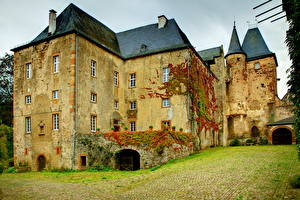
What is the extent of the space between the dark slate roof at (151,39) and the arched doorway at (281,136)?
1598 centimetres

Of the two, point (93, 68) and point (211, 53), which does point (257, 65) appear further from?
point (93, 68)

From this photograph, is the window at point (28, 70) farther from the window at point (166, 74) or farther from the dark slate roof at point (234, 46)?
the dark slate roof at point (234, 46)

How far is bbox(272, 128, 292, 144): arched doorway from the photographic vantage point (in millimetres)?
33094

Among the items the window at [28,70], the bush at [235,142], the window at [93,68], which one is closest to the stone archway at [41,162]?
the window at [28,70]

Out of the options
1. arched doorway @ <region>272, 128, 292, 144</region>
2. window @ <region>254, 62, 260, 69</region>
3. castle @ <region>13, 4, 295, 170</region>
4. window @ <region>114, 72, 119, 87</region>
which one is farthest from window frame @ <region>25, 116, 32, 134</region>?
window @ <region>254, 62, 260, 69</region>

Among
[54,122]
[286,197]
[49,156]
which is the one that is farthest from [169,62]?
[286,197]

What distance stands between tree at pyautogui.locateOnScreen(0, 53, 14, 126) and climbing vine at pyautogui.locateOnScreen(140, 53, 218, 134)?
20.3 meters

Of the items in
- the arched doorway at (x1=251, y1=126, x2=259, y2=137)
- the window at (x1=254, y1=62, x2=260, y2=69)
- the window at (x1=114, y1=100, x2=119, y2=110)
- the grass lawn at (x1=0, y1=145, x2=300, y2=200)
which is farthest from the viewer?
the window at (x1=254, y1=62, x2=260, y2=69)

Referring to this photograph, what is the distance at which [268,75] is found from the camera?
3731 cm

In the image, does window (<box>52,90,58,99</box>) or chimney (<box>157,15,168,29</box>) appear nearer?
window (<box>52,90,58,99</box>)

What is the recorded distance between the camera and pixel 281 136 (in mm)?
33656

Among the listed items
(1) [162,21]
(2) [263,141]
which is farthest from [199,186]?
(2) [263,141]

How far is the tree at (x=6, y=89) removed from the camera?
3588 centimetres

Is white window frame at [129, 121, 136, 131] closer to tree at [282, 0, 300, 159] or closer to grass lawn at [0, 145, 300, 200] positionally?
grass lawn at [0, 145, 300, 200]
